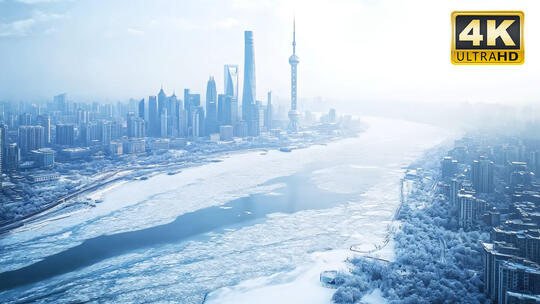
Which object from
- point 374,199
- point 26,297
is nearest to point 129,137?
point 374,199

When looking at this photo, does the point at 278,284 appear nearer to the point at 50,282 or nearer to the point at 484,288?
the point at 484,288

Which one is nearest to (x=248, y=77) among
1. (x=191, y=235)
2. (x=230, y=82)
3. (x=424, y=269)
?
(x=230, y=82)

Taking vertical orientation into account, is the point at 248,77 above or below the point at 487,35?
above

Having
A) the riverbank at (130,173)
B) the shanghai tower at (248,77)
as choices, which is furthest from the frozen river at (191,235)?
the shanghai tower at (248,77)

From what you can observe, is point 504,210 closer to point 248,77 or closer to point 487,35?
point 487,35

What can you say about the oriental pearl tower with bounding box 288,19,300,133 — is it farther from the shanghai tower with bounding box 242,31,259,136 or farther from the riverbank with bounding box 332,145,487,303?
the riverbank with bounding box 332,145,487,303

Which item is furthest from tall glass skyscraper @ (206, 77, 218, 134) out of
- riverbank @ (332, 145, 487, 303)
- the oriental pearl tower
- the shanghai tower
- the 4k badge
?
the 4k badge

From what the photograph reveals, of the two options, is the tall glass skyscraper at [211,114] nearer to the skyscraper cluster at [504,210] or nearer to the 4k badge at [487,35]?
the skyscraper cluster at [504,210]
